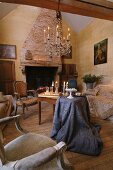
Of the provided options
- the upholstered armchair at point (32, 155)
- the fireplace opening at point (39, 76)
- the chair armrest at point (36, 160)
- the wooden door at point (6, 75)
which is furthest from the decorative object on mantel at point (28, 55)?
the chair armrest at point (36, 160)

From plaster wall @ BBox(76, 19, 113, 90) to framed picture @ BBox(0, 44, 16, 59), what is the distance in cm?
359

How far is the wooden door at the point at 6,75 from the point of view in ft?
20.8

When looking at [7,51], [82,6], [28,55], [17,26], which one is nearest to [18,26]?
[17,26]

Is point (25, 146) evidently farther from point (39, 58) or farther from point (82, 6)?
point (39, 58)

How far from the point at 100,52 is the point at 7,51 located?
4286mm

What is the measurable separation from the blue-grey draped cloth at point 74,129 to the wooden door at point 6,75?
4.67m

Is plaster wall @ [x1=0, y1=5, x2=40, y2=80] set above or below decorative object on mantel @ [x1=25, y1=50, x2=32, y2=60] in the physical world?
above

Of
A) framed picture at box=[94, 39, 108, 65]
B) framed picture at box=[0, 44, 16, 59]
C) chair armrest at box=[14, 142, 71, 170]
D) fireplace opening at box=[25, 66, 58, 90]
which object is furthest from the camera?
fireplace opening at box=[25, 66, 58, 90]

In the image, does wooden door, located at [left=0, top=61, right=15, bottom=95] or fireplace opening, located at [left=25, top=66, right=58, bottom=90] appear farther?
fireplace opening, located at [left=25, top=66, right=58, bottom=90]

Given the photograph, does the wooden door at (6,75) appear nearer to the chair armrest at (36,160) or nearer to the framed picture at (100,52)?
the framed picture at (100,52)

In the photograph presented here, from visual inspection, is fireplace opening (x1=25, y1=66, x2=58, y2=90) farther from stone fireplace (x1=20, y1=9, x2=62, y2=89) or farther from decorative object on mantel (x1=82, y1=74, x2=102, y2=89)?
decorative object on mantel (x1=82, y1=74, x2=102, y2=89)

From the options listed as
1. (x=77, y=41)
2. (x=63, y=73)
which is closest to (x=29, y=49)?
(x=63, y=73)

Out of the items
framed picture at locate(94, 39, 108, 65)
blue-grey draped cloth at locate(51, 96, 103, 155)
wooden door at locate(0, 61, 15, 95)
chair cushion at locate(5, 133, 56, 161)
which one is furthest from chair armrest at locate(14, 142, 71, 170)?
wooden door at locate(0, 61, 15, 95)

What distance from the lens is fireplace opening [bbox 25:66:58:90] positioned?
23.8 feet
